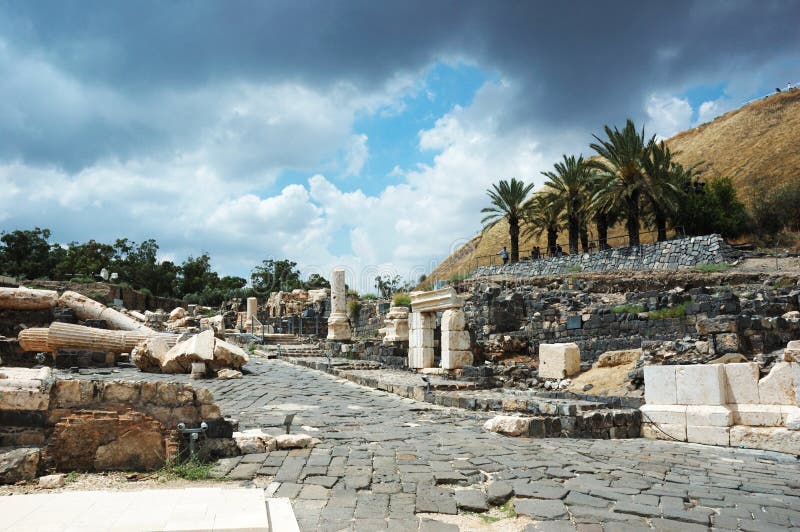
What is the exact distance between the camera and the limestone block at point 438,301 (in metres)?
15.8

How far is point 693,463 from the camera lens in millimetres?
5934

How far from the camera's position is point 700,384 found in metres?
7.44

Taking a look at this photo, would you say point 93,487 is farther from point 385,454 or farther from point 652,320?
point 652,320

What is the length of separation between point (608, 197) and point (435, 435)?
28191 mm

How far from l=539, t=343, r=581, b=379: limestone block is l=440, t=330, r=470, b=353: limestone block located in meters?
A: 2.13

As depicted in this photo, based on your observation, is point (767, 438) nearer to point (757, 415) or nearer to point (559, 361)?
point (757, 415)

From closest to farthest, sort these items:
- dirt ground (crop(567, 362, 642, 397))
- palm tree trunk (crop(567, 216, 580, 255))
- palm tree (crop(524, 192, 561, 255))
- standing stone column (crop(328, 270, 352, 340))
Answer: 1. dirt ground (crop(567, 362, 642, 397))
2. standing stone column (crop(328, 270, 352, 340))
3. palm tree trunk (crop(567, 216, 580, 255))
4. palm tree (crop(524, 192, 561, 255))

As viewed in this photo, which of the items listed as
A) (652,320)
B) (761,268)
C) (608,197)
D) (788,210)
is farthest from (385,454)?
Result: (788,210)

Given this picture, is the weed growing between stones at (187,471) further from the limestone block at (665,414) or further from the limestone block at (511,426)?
the limestone block at (665,414)

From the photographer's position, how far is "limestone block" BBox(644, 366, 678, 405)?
780 centimetres

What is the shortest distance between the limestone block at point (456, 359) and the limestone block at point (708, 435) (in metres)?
8.27

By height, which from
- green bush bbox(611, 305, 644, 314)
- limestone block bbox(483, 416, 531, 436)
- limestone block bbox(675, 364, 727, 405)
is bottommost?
limestone block bbox(483, 416, 531, 436)

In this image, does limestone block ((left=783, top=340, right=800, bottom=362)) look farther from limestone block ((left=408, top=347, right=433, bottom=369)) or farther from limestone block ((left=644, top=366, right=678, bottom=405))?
limestone block ((left=408, top=347, right=433, bottom=369))

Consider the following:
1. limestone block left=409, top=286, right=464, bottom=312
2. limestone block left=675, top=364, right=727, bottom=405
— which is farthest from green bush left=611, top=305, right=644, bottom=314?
limestone block left=675, top=364, right=727, bottom=405
